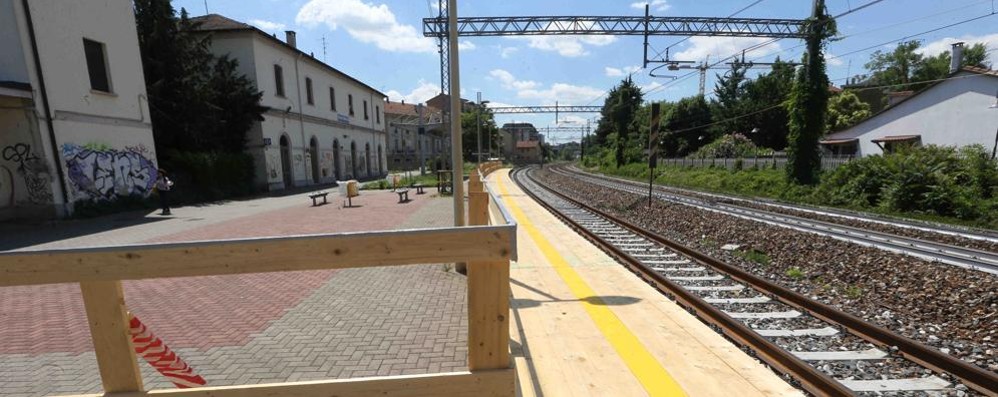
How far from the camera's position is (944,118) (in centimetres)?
2598

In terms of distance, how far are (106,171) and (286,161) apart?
1309 centimetres

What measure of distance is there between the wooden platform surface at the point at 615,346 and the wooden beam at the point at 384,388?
3.68 ft

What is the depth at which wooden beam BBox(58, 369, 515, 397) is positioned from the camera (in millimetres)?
2027

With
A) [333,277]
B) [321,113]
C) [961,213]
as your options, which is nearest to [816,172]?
[961,213]

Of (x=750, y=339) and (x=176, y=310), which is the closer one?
(x=750, y=339)

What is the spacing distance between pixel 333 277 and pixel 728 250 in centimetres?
715

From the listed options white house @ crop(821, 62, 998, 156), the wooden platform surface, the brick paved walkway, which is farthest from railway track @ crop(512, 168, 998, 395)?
white house @ crop(821, 62, 998, 156)

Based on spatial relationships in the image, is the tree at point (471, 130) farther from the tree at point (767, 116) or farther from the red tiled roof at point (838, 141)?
the red tiled roof at point (838, 141)

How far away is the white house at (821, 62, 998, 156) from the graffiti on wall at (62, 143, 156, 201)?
3160 cm

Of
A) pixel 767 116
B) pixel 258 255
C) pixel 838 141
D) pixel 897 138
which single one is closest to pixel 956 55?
pixel 838 141

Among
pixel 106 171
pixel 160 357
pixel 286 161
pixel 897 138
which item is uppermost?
pixel 897 138

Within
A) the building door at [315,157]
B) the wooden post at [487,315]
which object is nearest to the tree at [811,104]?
the wooden post at [487,315]

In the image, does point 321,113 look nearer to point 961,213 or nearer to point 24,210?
point 24,210

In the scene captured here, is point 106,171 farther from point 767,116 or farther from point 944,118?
point 767,116
